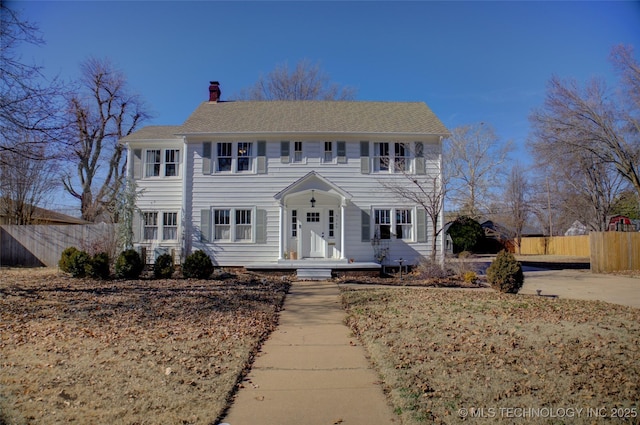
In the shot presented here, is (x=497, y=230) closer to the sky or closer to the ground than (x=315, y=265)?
closer to the sky

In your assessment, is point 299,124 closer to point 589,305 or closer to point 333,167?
point 333,167

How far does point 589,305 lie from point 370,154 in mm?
9585

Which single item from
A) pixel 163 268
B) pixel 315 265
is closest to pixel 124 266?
pixel 163 268

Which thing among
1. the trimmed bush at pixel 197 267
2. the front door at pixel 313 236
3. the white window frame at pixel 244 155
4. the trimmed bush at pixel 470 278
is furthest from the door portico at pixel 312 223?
the trimmed bush at pixel 470 278

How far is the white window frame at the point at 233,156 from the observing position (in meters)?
16.4

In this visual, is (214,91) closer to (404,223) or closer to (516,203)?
(404,223)

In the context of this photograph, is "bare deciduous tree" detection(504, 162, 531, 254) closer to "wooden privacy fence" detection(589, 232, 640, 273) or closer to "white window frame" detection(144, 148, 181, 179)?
"wooden privacy fence" detection(589, 232, 640, 273)

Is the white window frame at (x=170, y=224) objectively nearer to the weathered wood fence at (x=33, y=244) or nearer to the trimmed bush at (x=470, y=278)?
the weathered wood fence at (x=33, y=244)

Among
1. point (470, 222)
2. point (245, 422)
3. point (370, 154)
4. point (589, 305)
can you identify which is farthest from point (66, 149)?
point (470, 222)

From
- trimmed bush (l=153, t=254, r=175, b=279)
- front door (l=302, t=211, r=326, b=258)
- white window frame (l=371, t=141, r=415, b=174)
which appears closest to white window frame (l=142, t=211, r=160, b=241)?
trimmed bush (l=153, t=254, r=175, b=279)

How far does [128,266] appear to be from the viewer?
12.8 metres

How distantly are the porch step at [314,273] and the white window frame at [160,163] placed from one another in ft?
22.9

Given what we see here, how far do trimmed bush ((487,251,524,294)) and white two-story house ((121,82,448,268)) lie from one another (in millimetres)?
5584

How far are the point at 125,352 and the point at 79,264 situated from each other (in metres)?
8.91
